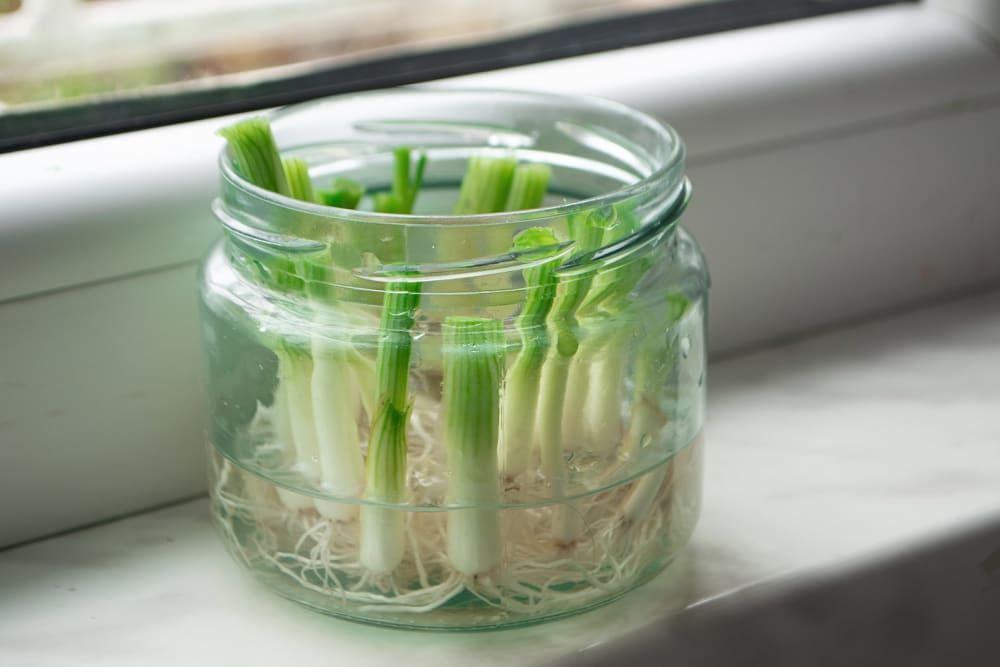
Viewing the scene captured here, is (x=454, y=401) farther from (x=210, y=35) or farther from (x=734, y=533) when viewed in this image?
(x=210, y=35)

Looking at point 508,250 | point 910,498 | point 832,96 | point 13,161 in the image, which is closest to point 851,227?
point 832,96

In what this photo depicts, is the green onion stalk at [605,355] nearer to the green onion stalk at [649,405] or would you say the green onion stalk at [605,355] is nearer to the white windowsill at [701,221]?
the green onion stalk at [649,405]

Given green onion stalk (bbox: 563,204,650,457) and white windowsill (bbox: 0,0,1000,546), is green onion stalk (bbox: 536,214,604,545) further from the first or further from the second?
white windowsill (bbox: 0,0,1000,546)

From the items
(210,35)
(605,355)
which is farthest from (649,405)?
(210,35)

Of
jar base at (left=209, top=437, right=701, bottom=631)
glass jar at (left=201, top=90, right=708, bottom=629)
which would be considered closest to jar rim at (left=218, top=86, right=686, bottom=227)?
glass jar at (left=201, top=90, right=708, bottom=629)

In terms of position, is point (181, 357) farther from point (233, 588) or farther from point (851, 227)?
point (851, 227)

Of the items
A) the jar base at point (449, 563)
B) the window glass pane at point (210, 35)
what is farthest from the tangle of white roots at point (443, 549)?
the window glass pane at point (210, 35)
